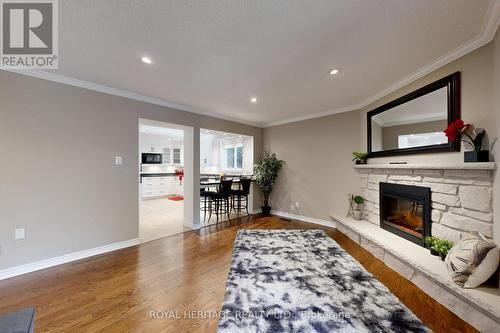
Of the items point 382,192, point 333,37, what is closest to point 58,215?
point 333,37

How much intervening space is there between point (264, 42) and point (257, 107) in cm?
205

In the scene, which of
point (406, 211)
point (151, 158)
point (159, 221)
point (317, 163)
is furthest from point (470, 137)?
point (151, 158)

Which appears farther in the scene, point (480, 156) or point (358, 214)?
point (358, 214)

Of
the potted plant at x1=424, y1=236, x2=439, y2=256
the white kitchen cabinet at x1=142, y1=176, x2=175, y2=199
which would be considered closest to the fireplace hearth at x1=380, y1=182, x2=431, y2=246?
the potted plant at x1=424, y1=236, x2=439, y2=256

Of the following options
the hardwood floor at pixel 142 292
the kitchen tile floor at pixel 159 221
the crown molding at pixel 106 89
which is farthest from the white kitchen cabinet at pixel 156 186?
the hardwood floor at pixel 142 292

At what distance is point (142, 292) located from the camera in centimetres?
196

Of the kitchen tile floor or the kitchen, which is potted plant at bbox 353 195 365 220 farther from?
the kitchen tile floor

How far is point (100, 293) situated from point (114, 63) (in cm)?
255

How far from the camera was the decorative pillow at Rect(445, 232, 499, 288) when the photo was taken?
5.18ft

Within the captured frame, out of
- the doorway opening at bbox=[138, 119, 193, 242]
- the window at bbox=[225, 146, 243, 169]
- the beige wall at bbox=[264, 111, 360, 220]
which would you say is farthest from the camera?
the window at bbox=[225, 146, 243, 169]

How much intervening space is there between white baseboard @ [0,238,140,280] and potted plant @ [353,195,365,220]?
3.94m

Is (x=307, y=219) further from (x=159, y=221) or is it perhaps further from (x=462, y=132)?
(x=159, y=221)

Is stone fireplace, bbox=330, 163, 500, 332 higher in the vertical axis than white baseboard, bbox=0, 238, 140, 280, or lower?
higher

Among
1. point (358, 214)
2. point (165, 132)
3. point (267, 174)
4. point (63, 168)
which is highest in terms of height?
point (165, 132)
